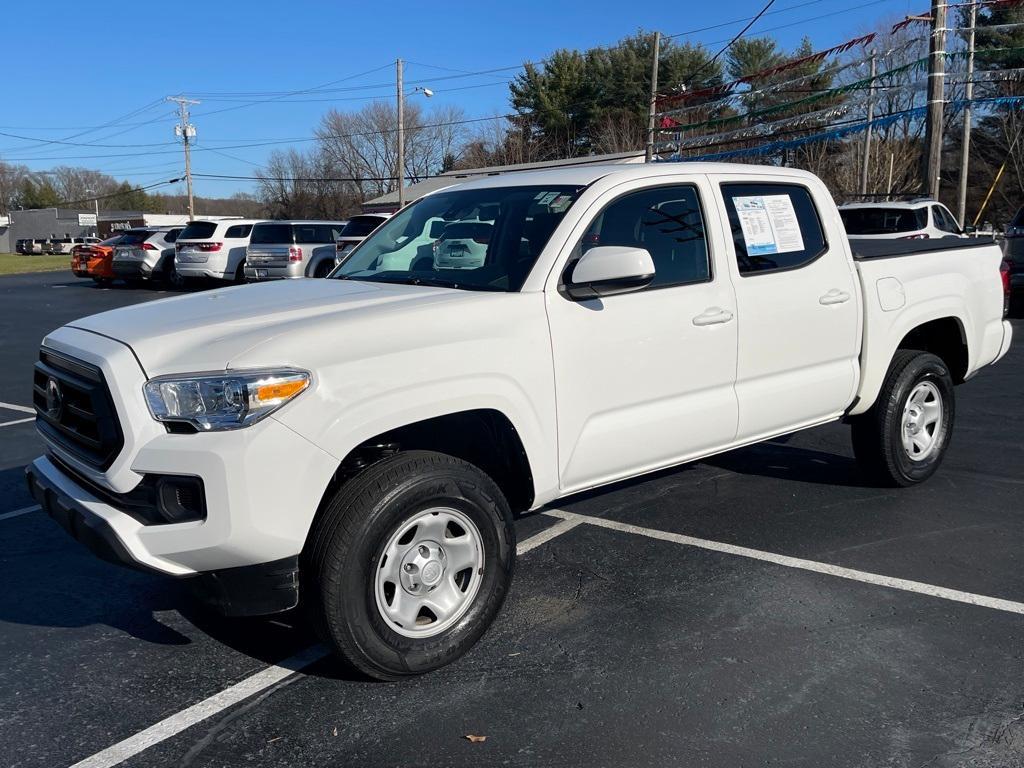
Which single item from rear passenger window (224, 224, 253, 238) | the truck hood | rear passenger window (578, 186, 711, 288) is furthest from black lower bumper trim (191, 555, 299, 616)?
rear passenger window (224, 224, 253, 238)

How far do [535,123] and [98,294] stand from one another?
3563 centimetres

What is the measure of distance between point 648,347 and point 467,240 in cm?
103

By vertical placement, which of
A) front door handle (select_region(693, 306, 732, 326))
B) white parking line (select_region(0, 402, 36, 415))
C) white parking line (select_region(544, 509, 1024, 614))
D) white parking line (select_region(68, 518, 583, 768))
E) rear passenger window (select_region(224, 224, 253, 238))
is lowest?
white parking line (select_region(68, 518, 583, 768))

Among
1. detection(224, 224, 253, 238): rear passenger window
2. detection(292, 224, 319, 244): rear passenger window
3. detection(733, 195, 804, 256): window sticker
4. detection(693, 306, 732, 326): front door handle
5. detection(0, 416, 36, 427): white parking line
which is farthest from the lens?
detection(224, 224, 253, 238): rear passenger window

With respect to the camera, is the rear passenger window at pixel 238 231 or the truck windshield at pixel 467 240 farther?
the rear passenger window at pixel 238 231

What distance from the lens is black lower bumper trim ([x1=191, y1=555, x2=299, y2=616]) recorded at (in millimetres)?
3096

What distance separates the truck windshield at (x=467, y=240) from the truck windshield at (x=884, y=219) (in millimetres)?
12163

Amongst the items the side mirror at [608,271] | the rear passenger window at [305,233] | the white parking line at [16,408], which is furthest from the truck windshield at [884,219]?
the side mirror at [608,271]

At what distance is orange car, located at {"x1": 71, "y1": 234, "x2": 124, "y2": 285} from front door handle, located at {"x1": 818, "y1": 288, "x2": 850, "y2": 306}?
24.9m

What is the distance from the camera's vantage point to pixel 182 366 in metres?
3.11

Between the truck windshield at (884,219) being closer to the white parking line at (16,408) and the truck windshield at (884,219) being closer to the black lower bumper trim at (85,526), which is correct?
the white parking line at (16,408)

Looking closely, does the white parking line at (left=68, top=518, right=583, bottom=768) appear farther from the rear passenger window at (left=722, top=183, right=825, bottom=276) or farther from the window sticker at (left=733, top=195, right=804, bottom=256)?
the window sticker at (left=733, top=195, right=804, bottom=256)

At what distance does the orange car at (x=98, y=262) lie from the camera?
86.1 feet

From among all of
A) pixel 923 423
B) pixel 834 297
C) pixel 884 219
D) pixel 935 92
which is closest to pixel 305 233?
pixel 884 219
